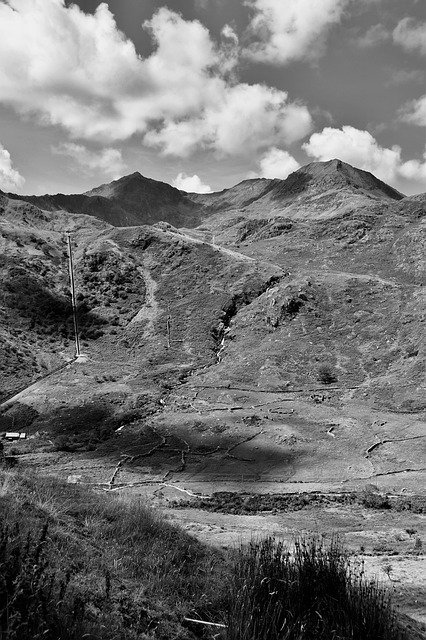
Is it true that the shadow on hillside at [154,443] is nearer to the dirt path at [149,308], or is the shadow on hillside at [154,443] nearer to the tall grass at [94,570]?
the tall grass at [94,570]

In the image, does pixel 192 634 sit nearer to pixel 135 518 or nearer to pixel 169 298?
pixel 135 518

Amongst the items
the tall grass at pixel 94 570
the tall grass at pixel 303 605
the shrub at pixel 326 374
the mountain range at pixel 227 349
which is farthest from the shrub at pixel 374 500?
the shrub at pixel 326 374

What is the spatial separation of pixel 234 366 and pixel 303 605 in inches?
2353

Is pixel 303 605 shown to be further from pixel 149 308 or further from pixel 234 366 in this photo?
pixel 149 308

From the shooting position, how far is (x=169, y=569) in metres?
7.78

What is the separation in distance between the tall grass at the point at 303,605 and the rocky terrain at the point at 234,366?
15.0 ft

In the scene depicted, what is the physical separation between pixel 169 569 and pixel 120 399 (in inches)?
1960

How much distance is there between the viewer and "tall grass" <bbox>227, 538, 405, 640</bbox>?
5.46 meters

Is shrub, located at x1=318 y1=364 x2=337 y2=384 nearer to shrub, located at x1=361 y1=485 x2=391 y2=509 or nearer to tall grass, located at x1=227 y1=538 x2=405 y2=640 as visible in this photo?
shrub, located at x1=361 y1=485 x2=391 y2=509

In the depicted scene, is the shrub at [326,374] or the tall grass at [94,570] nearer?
the tall grass at [94,570]

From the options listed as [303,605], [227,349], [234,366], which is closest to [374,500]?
[303,605]

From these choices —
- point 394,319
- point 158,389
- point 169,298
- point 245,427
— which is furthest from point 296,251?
point 245,427

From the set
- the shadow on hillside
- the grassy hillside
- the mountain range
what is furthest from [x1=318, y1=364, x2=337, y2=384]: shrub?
the grassy hillside

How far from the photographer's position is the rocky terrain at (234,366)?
33625 mm
